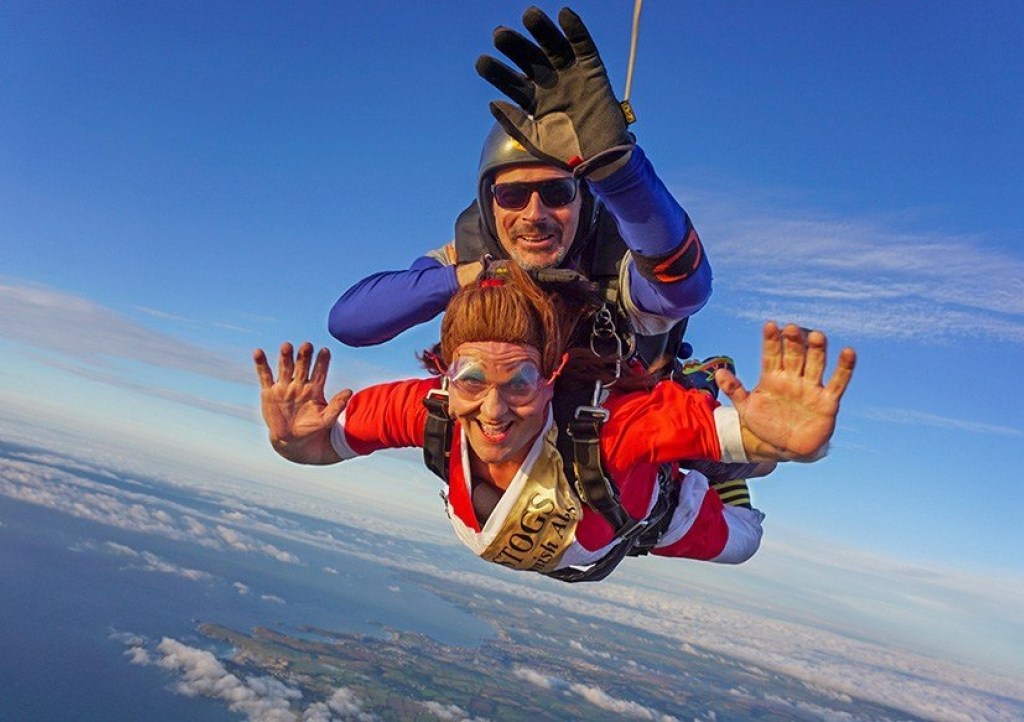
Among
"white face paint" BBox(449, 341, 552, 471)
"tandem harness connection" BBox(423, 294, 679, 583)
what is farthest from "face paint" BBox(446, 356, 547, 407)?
"tandem harness connection" BBox(423, 294, 679, 583)

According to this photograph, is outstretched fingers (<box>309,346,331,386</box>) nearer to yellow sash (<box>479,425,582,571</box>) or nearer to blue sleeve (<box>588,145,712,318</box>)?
yellow sash (<box>479,425,582,571</box>)

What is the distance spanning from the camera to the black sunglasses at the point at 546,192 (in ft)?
9.53

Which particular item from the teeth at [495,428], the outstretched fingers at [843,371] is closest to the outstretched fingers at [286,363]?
the teeth at [495,428]

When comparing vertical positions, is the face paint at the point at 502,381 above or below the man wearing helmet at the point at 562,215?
below

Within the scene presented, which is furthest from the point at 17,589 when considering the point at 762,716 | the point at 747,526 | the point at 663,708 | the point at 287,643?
the point at 747,526

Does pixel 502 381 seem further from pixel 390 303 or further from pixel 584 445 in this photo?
pixel 390 303

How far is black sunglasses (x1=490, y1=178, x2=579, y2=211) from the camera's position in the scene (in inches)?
114

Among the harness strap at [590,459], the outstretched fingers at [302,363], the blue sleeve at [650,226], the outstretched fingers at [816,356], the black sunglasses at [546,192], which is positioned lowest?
the harness strap at [590,459]

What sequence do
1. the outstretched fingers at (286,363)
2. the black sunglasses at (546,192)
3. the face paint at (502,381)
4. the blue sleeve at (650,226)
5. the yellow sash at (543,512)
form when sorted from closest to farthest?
the blue sleeve at (650,226)
the face paint at (502,381)
the yellow sash at (543,512)
the outstretched fingers at (286,363)
the black sunglasses at (546,192)

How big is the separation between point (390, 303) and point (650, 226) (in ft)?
3.57

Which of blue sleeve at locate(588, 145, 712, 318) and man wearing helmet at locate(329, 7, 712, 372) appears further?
blue sleeve at locate(588, 145, 712, 318)

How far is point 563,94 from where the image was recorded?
1.98 meters

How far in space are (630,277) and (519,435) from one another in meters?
0.73

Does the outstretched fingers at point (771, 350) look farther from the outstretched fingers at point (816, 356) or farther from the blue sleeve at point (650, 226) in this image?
the blue sleeve at point (650, 226)
